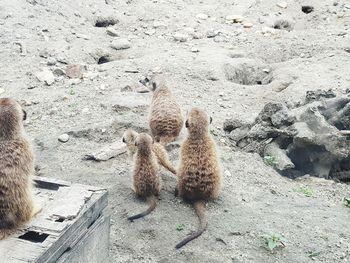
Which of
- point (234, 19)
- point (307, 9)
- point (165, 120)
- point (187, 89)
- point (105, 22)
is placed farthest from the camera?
point (307, 9)

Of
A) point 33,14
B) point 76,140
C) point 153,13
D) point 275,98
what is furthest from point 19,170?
point 153,13

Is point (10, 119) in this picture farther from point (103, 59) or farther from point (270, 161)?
point (103, 59)

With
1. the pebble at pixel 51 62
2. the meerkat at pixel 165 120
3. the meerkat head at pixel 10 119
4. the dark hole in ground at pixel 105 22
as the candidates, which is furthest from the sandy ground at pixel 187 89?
the meerkat head at pixel 10 119

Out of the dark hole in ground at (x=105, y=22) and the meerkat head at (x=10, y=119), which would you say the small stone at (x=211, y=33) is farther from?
the meerkat head at (x=10, y=119)

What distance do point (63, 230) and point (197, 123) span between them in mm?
1736

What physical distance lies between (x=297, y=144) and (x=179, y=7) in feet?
15.7

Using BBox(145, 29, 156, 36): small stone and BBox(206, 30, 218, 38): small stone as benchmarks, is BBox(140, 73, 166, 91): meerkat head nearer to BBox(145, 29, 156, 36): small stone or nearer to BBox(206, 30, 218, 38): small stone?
BBox(145, 29, 156, 36): small stone

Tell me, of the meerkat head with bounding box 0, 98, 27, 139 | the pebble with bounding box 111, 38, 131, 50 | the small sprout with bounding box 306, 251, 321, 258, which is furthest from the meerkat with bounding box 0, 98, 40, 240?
the pebble with bounding box 111, 38, 131, 50

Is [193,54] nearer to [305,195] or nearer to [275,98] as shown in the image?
[275,98]

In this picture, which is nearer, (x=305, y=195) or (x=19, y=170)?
(x=19, y=170)

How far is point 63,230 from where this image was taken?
2584 mm

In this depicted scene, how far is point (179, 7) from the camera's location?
8766 millimetres

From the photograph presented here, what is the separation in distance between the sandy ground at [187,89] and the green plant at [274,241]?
0.04 m

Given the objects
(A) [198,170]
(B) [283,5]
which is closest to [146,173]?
(A) [198,170]
